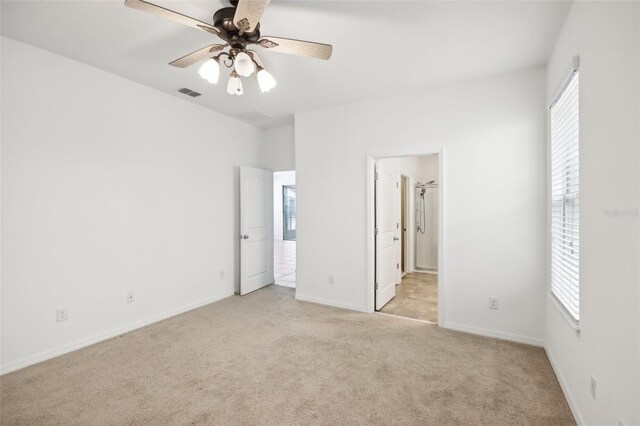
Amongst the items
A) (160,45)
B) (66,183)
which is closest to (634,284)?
(160,45)

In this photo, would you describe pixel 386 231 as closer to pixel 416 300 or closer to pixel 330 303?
pixel 416 300

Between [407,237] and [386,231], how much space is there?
2.16m

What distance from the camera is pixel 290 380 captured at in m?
2.30

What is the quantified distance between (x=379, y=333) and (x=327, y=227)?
60.7 inches

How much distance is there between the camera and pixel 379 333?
3174 mm

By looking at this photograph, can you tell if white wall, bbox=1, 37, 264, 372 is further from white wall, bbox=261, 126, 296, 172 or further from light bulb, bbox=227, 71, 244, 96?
light bulb, bbox=227, 71, 244, 96

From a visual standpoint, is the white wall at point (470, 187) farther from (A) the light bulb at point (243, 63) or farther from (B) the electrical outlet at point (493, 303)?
(A) the light bulb at point (243, 63)

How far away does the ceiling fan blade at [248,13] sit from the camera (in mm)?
1533

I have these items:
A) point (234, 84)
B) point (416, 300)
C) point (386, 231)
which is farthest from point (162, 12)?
point (416, 300)

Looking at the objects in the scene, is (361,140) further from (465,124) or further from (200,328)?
(200,328)

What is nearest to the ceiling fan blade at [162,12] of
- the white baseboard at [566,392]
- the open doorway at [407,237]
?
the open doorway at [407,237]

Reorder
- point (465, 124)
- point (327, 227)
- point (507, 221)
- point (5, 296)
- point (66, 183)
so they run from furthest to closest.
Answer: point (327, 227), point (465, 124), point (507, 221), point (66, 183), point (5, 296)

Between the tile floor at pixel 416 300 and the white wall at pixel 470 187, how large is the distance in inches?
16.4

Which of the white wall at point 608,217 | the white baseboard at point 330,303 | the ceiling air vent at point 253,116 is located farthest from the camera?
the ceiling air vent at point 253,116
